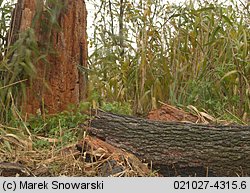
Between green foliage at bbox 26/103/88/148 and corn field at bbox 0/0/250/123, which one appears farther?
corn field at bbox 0/0/250/123

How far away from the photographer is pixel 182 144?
305 cm

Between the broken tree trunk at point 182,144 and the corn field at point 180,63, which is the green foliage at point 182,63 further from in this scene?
the broken tree trunk at point 182,144

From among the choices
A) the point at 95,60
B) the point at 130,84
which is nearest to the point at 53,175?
the point at 95,60

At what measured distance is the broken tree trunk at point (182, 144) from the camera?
298 centimetres

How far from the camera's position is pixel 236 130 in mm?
3131

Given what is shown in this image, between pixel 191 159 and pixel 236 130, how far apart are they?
0.33 metres

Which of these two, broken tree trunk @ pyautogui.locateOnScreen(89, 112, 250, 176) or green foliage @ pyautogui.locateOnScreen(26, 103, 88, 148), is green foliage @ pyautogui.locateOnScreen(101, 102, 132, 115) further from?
broken tree trunk @ pyautogui.locateOnScreen(89, 112, 250, 176)

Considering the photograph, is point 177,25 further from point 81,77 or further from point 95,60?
point 81,77

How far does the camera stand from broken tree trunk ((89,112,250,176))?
2.98 metres

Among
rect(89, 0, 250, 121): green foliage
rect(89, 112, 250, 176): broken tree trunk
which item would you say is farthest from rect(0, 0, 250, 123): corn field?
rect(89, 112, 250, 176): broken tree trunk

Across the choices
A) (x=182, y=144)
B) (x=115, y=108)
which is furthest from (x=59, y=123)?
(x=182, y=144)

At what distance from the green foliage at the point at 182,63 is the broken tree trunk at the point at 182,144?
1.17 meters

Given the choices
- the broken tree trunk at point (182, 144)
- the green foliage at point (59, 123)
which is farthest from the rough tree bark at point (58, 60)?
the broken tree trunk at point (182, 144)

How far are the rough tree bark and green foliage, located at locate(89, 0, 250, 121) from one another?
16.6 inches
